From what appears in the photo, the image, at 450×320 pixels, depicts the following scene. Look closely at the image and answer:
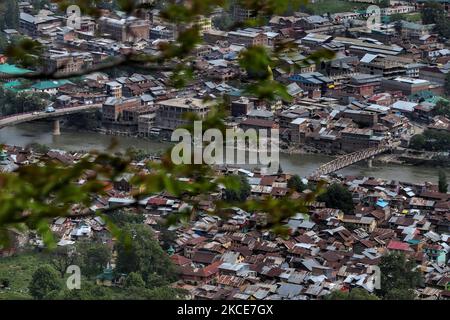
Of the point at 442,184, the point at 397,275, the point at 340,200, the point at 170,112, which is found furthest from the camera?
the point at 170,112

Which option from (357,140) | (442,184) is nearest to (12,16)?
(357,140)

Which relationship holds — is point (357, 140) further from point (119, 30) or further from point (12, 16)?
point (12, 16)

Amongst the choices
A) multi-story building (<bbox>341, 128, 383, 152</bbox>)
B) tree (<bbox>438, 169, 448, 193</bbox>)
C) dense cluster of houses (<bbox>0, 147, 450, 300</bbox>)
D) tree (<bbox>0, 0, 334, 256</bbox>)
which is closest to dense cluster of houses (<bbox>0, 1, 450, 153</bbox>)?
multi-story building (<bbox>341, 128, 383, 152</bbox>)

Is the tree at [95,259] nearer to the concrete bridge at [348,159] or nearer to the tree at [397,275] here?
the tree at [397,275]

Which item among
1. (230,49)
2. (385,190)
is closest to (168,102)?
(230,49)

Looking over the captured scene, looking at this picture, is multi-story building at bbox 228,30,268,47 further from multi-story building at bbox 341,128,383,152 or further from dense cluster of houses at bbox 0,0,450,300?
multi-story building at bbox 341,128,383,152

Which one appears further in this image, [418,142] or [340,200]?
[418,142]
